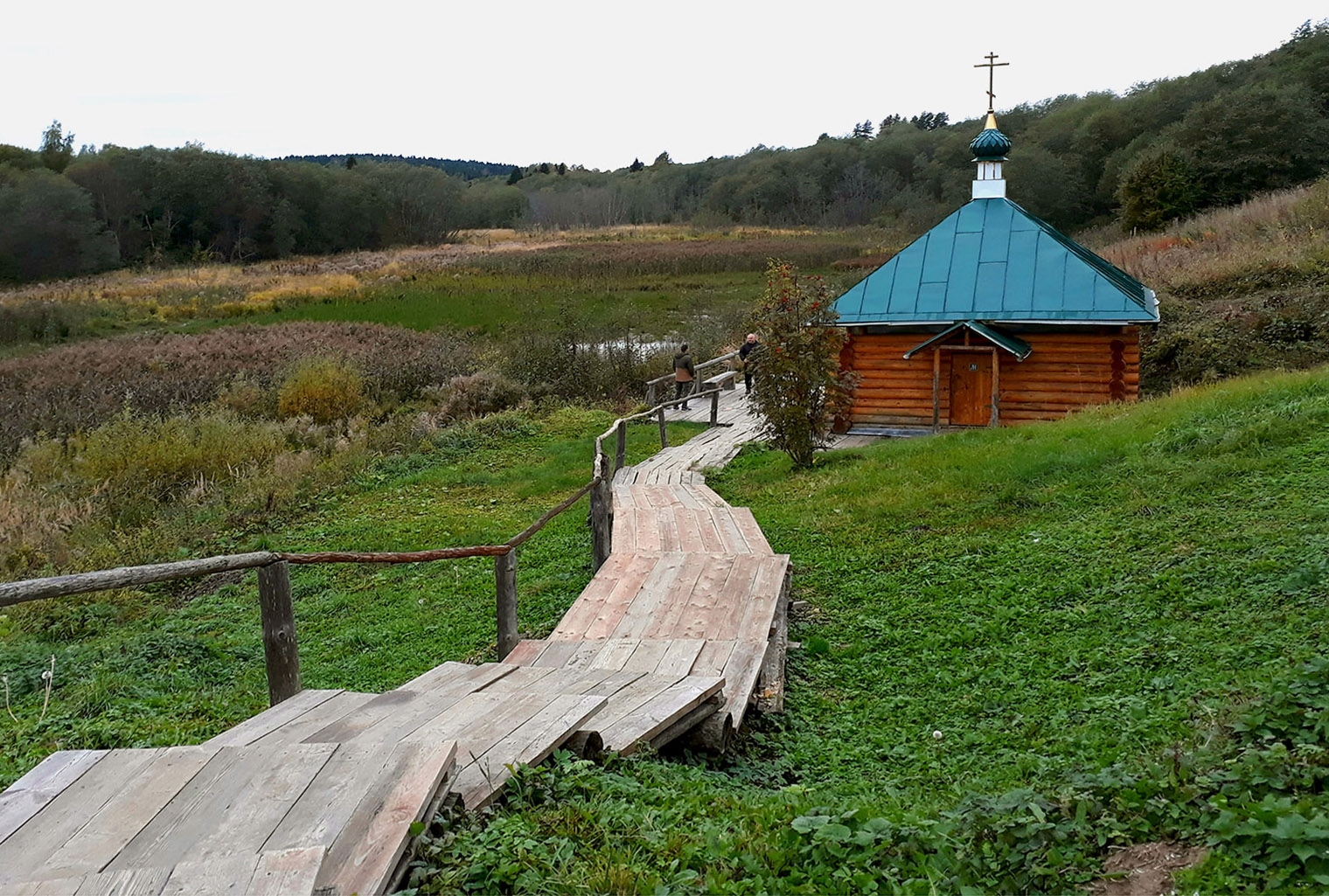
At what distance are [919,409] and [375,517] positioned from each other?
10.0 metres

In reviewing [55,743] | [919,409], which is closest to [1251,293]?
[919,409]

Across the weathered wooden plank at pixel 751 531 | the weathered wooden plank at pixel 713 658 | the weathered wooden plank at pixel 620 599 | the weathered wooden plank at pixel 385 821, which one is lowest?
the weathered wooden plank at pixel 751 531

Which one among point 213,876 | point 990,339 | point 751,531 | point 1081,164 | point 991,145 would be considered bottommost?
point 751,531

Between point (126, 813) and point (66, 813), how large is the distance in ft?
0.66

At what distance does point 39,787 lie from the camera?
3400 millimetres

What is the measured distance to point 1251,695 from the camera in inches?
185

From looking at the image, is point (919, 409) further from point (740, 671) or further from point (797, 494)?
point (740, 671)

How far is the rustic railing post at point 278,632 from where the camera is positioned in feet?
17.4

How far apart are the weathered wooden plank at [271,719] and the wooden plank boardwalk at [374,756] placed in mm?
16

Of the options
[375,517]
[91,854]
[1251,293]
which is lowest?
[375,517]

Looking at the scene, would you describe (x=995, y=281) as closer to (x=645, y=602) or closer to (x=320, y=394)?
(x=645, y=602)

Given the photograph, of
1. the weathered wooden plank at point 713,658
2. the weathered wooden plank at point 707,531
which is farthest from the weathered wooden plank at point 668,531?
the weathered wooden plank at point 713,658

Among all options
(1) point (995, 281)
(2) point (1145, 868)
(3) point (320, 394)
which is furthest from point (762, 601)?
(3) point (320, 394)

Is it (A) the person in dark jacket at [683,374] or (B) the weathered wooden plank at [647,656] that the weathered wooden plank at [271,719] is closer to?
(B) the weathered wooden plank at [647,656]
